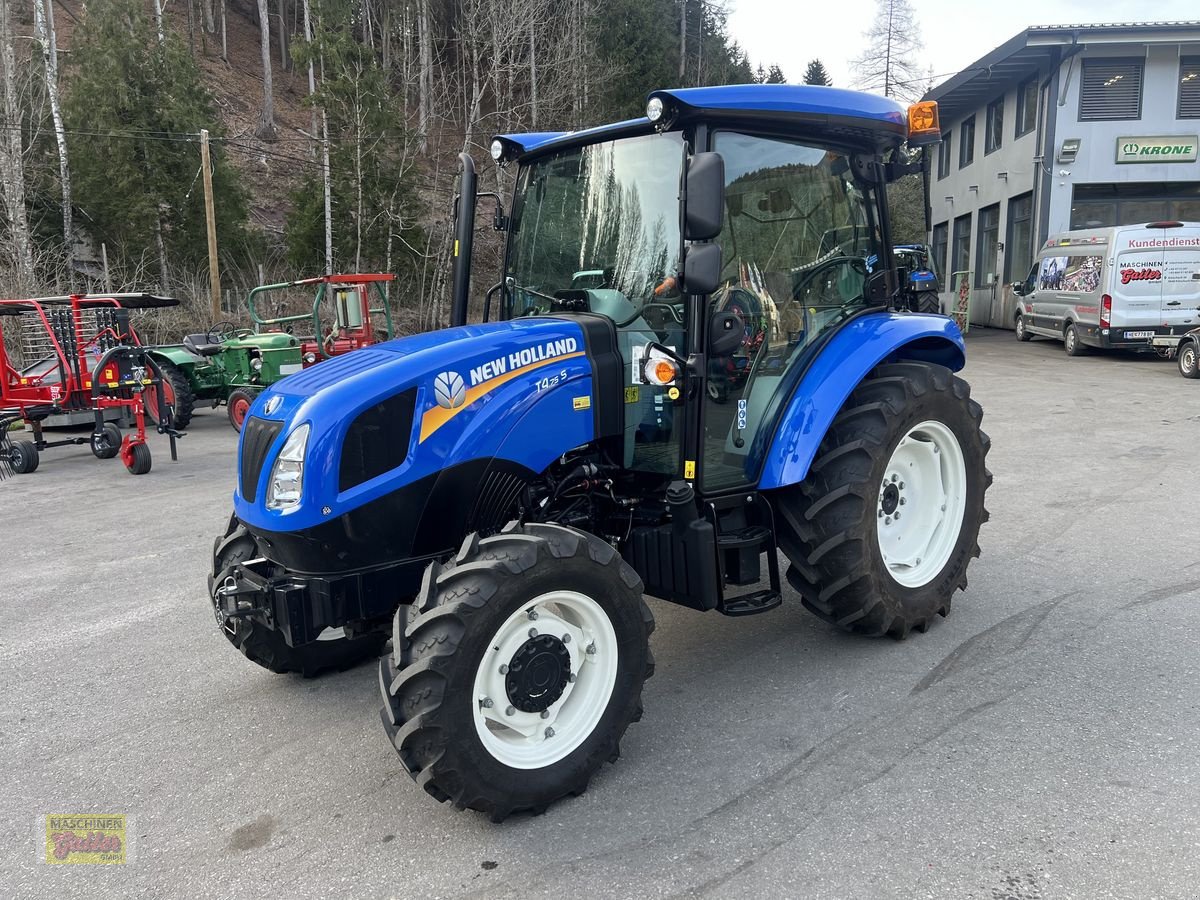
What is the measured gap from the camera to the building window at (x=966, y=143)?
28.8 m

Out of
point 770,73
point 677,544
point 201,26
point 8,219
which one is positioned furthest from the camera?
point 770,73

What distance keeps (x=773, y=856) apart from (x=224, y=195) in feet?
75.4

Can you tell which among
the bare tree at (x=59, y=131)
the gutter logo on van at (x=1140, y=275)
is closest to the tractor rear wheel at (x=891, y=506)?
the gutter logo on van at (x=1140, y=275)

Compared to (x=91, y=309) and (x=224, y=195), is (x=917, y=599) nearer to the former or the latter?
(x=91, y=309)

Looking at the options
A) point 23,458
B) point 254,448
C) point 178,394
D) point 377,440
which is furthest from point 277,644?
point 178,394

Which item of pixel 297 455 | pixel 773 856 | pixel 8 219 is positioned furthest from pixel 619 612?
pixel 8 219

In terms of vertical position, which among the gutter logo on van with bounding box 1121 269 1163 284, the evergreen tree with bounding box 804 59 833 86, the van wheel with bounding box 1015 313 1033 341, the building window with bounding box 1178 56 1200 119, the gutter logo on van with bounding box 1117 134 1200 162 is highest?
the evergreen tree with bounding box 804 59 833 86

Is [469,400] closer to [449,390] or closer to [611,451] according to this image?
[449,390]

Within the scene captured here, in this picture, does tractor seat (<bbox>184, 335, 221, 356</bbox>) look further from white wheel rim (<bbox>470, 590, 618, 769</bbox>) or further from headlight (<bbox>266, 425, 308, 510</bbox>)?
white wheel rim (<bbox>470, 590, 618, 769</bbox>)

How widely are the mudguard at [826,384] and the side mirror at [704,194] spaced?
1038mm

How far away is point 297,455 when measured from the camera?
2.92 meters

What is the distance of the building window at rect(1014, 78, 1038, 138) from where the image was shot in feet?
75.9

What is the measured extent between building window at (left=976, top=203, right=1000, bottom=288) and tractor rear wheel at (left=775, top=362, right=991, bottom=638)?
24052mm

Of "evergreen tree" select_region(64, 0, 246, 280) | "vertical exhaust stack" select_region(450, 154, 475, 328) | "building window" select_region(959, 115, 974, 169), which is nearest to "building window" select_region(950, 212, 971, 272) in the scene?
"building window" select_region(959, 115, 974, 169)
